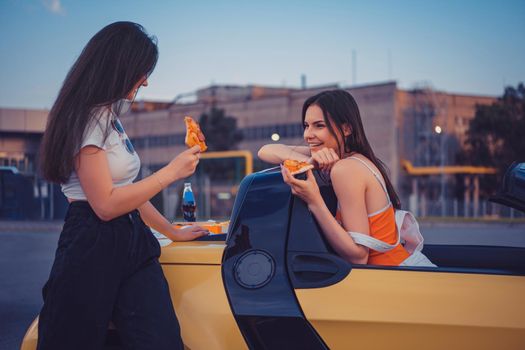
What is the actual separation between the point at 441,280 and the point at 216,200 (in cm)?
4409

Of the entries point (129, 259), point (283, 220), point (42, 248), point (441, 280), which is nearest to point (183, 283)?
point (129, 259)

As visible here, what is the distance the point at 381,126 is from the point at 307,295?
2243 inches

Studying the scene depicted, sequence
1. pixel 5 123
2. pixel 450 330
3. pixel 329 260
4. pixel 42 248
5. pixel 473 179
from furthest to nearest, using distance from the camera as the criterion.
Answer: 1. pixel 473 179
2. pixel 5 123
3. pixel 42 248
4. pixel 329 260
5. pixel 450 330

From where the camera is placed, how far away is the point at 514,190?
8.63ft

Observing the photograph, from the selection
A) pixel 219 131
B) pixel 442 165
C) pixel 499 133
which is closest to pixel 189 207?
pixel 499 133

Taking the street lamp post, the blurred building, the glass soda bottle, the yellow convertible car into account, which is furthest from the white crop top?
the street lamp post

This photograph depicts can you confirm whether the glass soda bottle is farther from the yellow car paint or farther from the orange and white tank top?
the yellow car paint

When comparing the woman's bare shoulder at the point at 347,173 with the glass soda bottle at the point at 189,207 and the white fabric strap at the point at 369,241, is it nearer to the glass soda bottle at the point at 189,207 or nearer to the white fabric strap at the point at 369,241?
the white fabric strap at the point at 369,241

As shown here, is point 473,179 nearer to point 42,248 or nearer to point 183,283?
point 42,248

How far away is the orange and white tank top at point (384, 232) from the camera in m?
2.66

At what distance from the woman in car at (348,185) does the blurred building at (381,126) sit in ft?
139

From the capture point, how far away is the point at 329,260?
2.45 meters

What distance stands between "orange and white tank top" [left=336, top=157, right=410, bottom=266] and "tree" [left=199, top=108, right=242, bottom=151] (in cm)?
6068

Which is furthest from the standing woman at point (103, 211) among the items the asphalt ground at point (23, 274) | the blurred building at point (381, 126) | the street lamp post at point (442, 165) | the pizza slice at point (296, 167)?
the street lamp post at point (442, 165)
